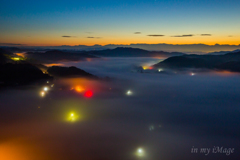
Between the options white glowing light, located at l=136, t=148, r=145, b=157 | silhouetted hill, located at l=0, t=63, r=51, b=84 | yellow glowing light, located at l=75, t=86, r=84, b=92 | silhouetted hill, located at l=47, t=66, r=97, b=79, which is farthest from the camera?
silhouetted hill, located at l=47, t=66, r=97, b=79

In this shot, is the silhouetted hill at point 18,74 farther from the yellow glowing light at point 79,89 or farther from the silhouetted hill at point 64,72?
the silhouetted hill at point 64,72

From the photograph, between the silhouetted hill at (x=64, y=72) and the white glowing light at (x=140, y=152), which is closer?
the white glowing light at (x=140, y=152)

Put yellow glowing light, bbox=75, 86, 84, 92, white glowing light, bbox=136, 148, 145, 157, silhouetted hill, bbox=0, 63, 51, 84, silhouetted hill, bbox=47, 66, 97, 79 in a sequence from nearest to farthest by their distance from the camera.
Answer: white glowing light, bbox=136, 148, 145, 157 < silhouetted hill, bbox=0, 63, 51, 84 < yellow glowing light, bbox=75, 86, 84, 92 < silhouetted hill, bbox=47, 66, 97, 79

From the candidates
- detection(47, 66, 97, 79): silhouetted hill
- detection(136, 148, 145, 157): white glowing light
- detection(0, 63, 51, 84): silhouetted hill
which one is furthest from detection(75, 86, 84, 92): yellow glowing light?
detection(136, 148, 145, 157): white glowing light

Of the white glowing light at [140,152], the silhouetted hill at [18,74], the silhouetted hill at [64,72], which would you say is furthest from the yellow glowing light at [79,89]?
the white glowing light at [140,152]

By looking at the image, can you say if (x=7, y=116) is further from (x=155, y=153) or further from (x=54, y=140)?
(x=155, y=153)

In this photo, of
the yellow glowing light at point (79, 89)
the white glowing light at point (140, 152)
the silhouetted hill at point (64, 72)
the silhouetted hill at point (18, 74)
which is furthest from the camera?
the silhouetted hill at point (64, 72)

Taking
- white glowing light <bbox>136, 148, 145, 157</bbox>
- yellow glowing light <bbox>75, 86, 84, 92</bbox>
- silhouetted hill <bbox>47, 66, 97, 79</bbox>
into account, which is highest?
silhouetted hill <bbox>47, 66, 97, 79</bbox>

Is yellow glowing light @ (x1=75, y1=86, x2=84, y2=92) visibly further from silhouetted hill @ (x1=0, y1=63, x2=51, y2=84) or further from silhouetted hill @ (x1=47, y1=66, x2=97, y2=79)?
silhouetted hill @ (x1=47, y1=66, x2=97, y2=79)

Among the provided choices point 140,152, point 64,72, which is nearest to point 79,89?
point 64,72
